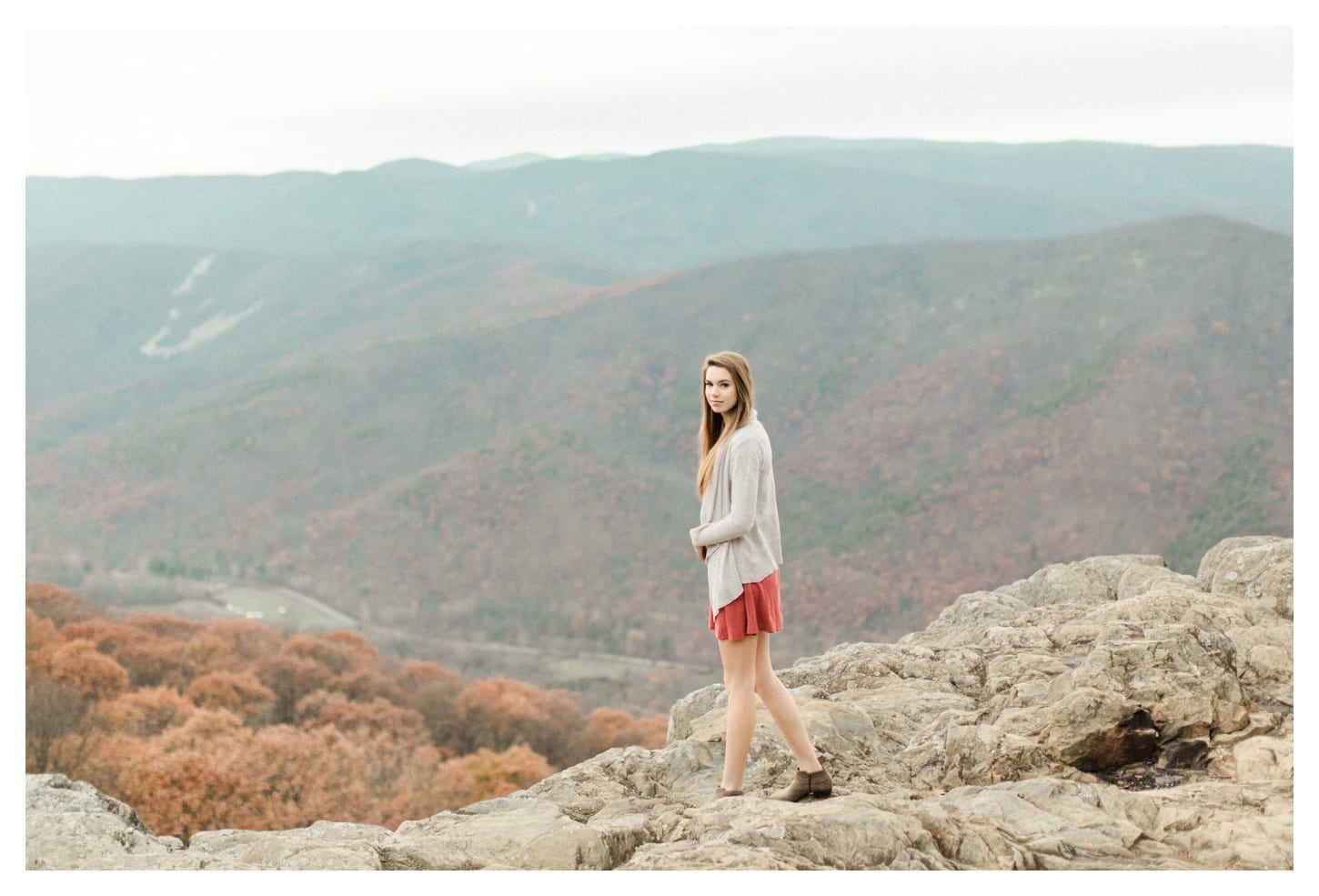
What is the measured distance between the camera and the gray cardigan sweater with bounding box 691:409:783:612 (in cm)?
497

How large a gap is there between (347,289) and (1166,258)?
103 metres

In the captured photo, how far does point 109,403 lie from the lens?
119125 millimetres

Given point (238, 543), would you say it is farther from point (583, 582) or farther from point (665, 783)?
point (665, 783)

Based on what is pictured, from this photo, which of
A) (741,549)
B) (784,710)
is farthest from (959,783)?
(741,549)

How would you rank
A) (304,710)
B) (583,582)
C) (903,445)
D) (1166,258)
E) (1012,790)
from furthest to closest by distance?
(1166,258)
(903,445)
(583,582)
(304,710)
(1012,790)

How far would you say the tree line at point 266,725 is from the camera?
72.1ft

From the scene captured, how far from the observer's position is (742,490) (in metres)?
4.96

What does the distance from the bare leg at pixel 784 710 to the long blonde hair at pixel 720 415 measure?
0.84m

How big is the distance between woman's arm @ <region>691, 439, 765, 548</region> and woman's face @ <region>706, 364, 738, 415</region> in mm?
204

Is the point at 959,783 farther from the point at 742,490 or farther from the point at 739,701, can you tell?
the point at 742,490

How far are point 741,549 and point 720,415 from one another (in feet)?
2.13

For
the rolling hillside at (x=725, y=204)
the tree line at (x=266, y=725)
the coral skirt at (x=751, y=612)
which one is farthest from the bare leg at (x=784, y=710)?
the rolling hillside at (x=725, y=204)

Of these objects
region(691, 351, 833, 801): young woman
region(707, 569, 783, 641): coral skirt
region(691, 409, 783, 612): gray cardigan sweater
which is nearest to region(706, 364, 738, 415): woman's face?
region(691, 351, 833, 801): young woman

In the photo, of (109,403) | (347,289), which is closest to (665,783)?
(109,403)
